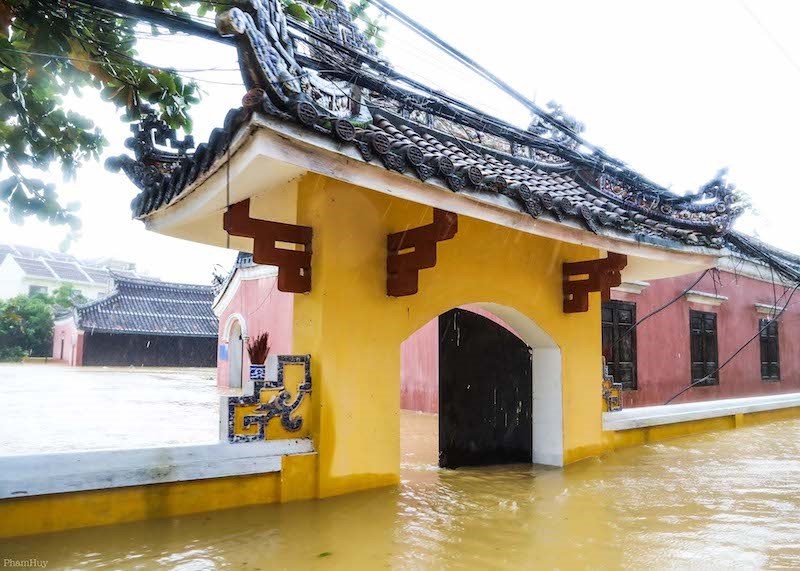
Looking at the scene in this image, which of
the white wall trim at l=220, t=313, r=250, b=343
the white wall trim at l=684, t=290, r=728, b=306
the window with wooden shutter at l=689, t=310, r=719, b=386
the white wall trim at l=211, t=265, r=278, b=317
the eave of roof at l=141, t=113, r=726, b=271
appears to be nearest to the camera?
the eave of roof at l=141, t=113, r=726, b=271

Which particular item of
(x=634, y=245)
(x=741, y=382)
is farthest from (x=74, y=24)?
(x=741, y=382)

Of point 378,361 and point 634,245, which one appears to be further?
point 634,245

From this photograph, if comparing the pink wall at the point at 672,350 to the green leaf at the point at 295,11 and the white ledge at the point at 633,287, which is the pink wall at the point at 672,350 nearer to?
the white ledge at the point at 633,287

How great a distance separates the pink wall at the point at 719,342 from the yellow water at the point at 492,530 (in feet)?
20.1

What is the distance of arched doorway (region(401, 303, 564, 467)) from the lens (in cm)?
631

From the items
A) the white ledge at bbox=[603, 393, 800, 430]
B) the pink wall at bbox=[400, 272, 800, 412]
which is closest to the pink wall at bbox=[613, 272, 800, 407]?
the pink wall at bbox=[400, 272, 800, 412]

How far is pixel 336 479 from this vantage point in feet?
14.7

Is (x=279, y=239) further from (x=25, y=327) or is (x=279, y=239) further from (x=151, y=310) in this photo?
(x=25, y=327)

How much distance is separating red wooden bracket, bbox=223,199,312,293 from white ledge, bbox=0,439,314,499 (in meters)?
1.18

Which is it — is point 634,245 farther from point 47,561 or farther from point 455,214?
point 47,561

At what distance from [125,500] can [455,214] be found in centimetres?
290

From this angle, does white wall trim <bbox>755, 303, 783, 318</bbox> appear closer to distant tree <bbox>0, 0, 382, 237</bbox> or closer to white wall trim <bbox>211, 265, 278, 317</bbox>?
white wall trim <bbox>211, 265, 278, 317</bbox>

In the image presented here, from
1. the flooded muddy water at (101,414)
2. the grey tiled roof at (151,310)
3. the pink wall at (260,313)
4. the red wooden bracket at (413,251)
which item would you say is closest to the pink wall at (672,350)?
the pink wall at (260,313)

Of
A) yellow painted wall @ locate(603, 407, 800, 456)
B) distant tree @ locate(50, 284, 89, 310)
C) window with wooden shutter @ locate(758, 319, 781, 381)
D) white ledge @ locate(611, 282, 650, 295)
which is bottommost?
yellow painted wall @ locate(603, 407, 800, 456)
